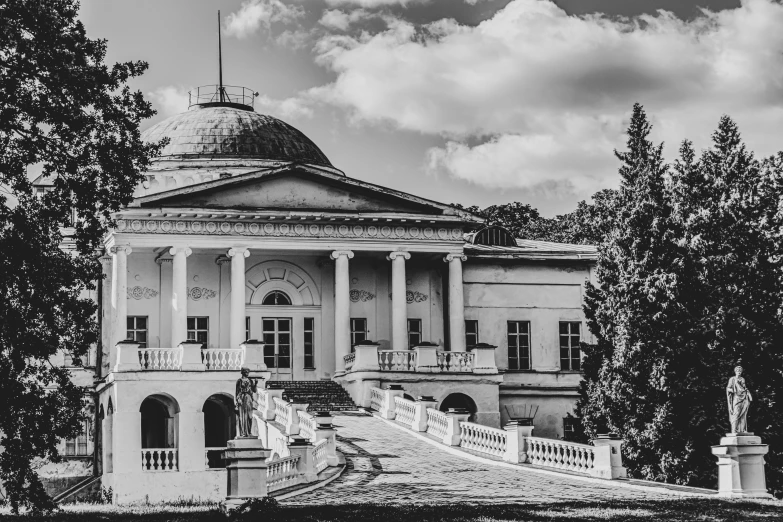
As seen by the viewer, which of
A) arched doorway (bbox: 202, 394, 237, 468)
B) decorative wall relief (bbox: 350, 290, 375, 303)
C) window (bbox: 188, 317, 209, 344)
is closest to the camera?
arched doorway (bbox: 202, 394, 237, 468)

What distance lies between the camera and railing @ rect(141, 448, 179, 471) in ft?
123

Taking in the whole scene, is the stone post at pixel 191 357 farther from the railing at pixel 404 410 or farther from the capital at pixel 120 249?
the railing at pixel 404 410

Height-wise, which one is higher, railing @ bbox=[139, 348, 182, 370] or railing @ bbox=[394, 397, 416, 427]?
railing @ bbox=[139, 348, 182, 370]

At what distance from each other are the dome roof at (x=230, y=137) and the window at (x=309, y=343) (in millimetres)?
8508

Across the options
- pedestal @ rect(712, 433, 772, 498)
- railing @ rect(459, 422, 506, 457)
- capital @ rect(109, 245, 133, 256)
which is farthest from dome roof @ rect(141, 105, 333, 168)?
pedestal @ rect(712, 433, 772, 498)

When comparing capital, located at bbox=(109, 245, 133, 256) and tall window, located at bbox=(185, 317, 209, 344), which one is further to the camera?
tall window, located at bbox=(185, 317, 209, 344)

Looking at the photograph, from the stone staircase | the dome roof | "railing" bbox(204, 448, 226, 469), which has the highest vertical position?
the dome roof

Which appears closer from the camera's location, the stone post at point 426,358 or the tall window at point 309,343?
the stone post at point 426,358

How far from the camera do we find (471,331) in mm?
46094

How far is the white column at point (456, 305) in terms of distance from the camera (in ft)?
142

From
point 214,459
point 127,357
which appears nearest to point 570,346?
point 214,459

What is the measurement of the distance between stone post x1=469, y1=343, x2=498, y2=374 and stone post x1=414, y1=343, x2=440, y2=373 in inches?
51.9

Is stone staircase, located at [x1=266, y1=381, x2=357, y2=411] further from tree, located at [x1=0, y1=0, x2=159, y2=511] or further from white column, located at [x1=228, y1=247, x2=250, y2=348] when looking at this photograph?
tree, located at [x1=0, y1=0, x2=159, y2=511]

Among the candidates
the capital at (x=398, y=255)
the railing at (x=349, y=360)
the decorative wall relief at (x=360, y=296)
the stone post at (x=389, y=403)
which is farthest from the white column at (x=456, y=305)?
the stone post at (x=389, y=403)
